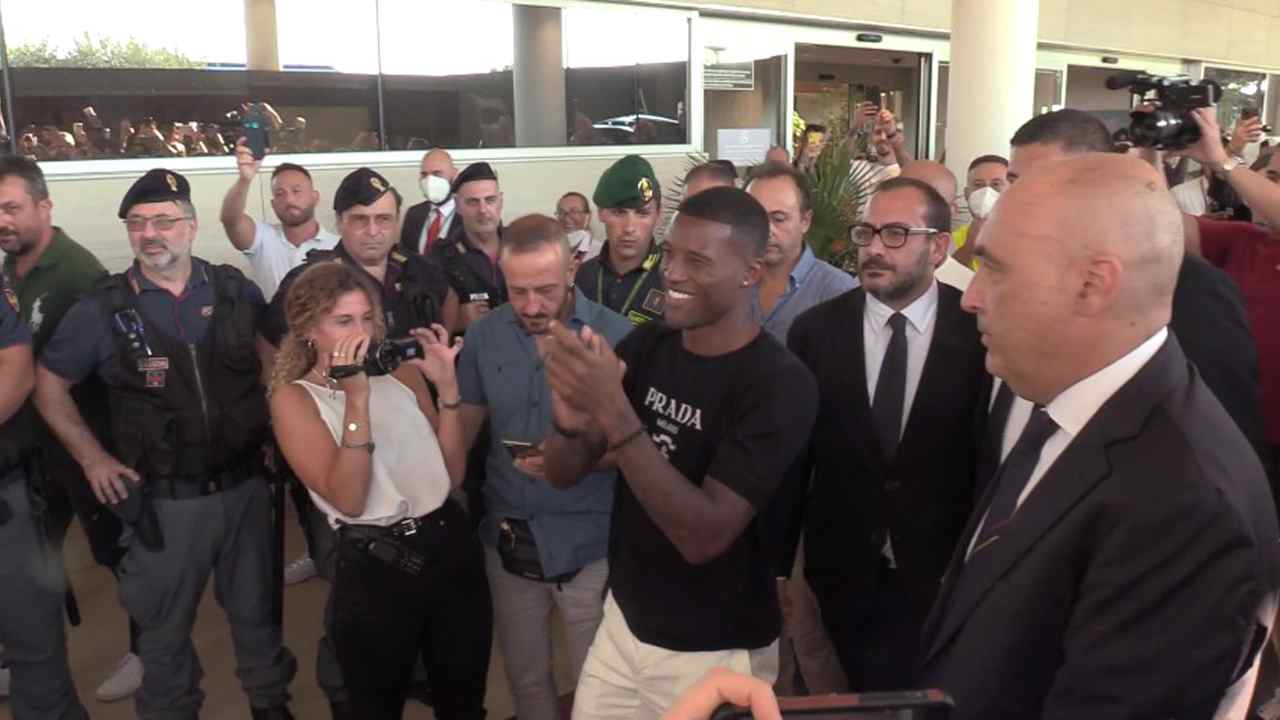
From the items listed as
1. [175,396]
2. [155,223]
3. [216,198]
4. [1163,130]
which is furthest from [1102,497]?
A: [216,198]

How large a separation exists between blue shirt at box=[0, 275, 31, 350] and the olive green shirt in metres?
0.39

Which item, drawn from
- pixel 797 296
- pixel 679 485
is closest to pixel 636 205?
pixel 797 296

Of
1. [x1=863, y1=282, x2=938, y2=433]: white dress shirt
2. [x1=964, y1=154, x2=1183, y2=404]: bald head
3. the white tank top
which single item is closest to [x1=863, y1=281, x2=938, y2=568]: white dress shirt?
[x1=863, y1=282, x2=938, y2=433]: white dress shirt

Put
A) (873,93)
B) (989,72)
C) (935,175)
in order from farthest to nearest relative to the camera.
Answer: (873,93)
(989,72)
(935,175)

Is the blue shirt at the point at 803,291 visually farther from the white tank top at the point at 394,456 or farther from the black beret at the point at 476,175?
the black beret at the point at 476,175

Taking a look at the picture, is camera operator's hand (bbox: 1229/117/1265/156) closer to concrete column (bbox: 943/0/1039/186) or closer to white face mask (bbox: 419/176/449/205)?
concrete column (bbox: 943/0/1039/186)

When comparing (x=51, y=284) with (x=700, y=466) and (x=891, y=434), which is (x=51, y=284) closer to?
(x=700, y=466)

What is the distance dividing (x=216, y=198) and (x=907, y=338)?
4.77 meters

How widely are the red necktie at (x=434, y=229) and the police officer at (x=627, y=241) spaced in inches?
63.2

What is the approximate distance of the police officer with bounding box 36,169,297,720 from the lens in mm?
2988

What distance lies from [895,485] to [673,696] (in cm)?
76

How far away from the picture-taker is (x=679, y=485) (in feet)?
6.02

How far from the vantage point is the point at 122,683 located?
3584mm

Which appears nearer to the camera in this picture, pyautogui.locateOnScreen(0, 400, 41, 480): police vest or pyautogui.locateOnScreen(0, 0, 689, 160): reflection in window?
pyautogui.locateOnScreen(0, 400, 41, 480): police vest
